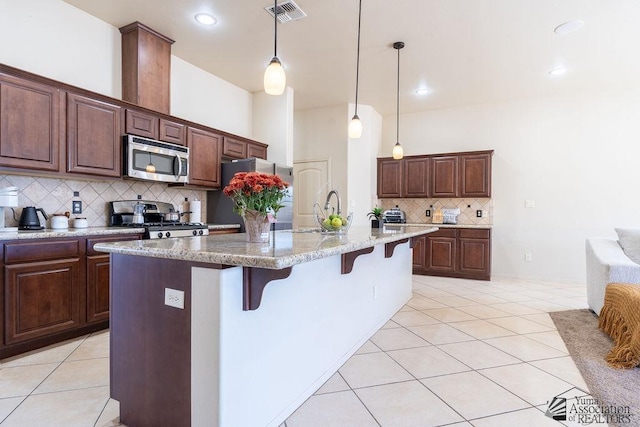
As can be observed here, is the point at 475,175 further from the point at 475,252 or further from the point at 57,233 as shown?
the point at 57,233

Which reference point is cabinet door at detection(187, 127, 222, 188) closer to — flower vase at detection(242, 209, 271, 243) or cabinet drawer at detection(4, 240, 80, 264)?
cabinet drawer at detection(4, 240, 80, 264)

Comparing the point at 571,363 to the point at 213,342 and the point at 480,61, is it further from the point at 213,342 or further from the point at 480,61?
the point at 480,61

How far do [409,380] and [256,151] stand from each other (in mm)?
3656

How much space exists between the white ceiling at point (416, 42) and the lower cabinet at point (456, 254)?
2.19 m

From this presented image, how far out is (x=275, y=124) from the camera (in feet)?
16.5

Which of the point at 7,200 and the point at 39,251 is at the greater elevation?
the point at 7,200

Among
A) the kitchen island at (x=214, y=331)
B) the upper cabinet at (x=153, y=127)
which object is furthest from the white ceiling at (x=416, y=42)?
the kitchen island at (x=214, y=331)

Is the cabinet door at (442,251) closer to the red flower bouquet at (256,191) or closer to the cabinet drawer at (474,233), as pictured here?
the cabinet drawer at (474,233)

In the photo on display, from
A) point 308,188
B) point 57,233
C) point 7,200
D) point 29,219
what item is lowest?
point 57,233

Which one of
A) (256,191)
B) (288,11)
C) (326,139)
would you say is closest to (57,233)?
(256,191)

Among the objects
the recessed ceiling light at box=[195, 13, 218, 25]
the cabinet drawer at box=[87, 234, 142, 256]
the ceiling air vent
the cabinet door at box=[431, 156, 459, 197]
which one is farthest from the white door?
the cabinet drawer at box=[87, 234, 142, 256]

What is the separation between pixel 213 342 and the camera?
52.9 inches

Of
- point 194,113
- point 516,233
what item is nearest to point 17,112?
point 194,113

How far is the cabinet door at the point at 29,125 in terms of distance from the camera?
245 cm
